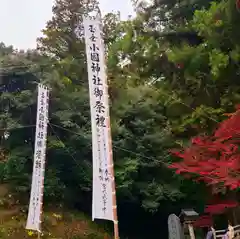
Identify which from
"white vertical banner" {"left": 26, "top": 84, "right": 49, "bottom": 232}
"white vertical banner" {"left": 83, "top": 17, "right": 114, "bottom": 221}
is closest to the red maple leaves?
"white vertical banner" {"left": 83, "top": 17, "right": 114, "bottom": 221}

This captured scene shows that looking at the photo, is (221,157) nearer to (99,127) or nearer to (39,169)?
(99,127)

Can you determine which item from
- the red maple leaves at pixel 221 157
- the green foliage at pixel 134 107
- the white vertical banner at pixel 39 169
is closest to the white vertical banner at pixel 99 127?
the red maple leaves at pixel 221 157

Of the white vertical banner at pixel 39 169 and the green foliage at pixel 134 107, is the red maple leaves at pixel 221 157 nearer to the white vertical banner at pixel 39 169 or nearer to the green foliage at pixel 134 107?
the green foliage at pixel 134 107

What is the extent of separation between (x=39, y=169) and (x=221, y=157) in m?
4.90

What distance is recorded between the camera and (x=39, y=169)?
9.66 metres

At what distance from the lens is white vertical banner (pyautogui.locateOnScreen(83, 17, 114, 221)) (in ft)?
19.5

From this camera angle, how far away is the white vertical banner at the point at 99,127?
5.94 metres

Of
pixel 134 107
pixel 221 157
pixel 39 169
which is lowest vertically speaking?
pixel 221 157

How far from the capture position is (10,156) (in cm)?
1223

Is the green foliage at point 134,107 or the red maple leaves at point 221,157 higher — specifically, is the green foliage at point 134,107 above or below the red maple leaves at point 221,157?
above

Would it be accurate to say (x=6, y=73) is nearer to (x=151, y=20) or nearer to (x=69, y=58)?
(x=69, y=58)

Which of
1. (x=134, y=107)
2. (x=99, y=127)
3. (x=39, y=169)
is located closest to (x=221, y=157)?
(x=99, y=127)

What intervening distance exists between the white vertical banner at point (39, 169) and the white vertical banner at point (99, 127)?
387 centimetres

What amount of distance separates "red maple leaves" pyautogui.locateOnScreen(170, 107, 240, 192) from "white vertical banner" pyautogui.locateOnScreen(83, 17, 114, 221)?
204cm
